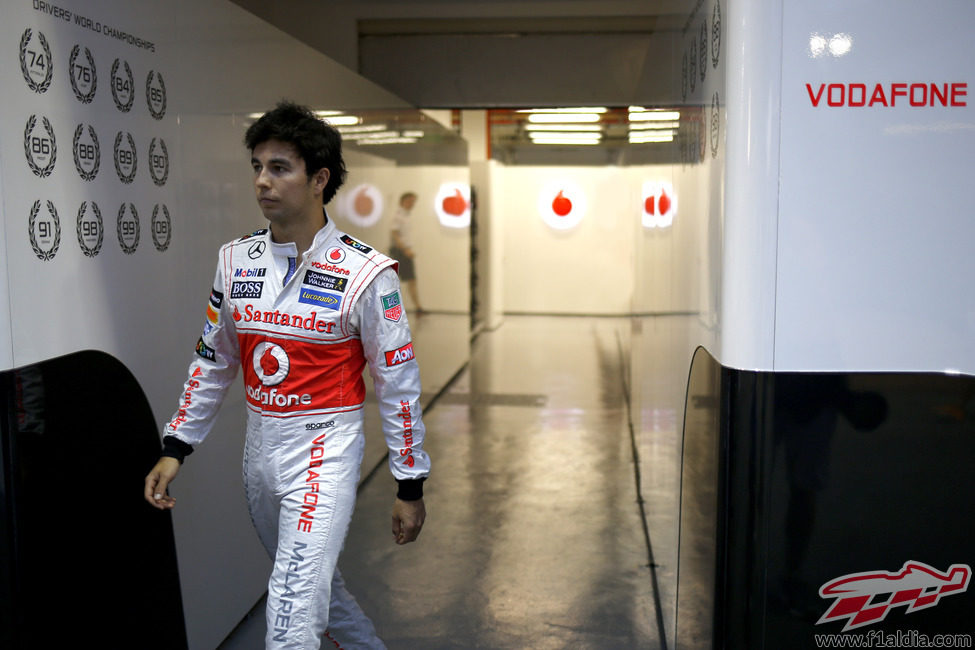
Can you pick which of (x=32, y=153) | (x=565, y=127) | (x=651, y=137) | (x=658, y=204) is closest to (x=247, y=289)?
(x=32, y=153)

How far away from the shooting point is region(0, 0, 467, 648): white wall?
2.00m

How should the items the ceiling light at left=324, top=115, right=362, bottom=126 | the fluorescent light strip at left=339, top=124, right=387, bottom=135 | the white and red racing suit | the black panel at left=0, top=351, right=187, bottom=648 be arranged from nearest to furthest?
1. the black panel at left=0, top=351, right=187, bottom=648
2. the white and red racing suit
3. the ceiling light at left=324, top=115, right=362, bottom=126
4. the fluorescent light strip at left=339, top=124, right=387, bottom=135

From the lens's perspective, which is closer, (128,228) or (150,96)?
(128,228)

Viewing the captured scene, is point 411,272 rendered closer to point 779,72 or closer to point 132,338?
point 132,338

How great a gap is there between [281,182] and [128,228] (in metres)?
0.57

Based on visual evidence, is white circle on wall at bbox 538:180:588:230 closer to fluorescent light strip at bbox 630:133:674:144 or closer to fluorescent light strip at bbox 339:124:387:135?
fluorescent light strip at bbox 339:124:387:135

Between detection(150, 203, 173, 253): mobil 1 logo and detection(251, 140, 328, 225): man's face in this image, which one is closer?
detection(251, 140, 328, 225): man's face

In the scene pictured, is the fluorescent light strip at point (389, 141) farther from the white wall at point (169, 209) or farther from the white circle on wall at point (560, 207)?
the white circle on wall at point (560, 207)

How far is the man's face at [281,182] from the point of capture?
2.16 m

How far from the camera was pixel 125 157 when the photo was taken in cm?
245

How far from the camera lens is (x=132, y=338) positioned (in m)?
2.48

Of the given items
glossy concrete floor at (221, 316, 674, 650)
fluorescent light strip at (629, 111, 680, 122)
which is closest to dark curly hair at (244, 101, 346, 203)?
fluorescent light strip at (629, 111, 680, 122)

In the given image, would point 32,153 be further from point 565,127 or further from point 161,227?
point 565,127

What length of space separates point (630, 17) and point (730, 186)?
4.52 metres
